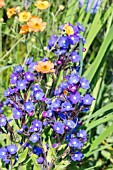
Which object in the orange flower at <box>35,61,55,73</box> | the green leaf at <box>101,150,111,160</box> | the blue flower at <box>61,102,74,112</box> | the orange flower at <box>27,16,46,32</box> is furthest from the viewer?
the green leaf at <box>101,150,111,160</box>

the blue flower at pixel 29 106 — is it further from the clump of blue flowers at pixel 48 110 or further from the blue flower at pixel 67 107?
the blue flower at pixel 67 107

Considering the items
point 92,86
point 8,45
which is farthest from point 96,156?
point 8,45

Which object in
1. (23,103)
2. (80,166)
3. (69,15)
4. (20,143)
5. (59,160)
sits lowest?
(80,166)

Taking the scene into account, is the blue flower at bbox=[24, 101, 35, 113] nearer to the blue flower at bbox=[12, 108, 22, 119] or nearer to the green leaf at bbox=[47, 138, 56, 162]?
the blue flower at bbox=[12, 108, 22, 119]

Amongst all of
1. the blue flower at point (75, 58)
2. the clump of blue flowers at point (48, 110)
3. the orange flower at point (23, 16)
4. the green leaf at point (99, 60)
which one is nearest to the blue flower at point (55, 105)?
the clump of blue flowers at point (48, 110)

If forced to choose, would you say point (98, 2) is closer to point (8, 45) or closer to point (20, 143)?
point (8, 45)

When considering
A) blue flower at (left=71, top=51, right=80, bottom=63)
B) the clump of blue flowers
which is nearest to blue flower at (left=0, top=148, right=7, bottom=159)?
the clump of blue flowers

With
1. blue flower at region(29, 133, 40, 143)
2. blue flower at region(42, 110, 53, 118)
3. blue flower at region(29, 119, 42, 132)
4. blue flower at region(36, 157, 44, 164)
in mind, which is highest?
blue flower at region(42, 110, 53, 118)

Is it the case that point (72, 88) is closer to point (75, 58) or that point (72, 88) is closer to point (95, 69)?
point (75, 58)
